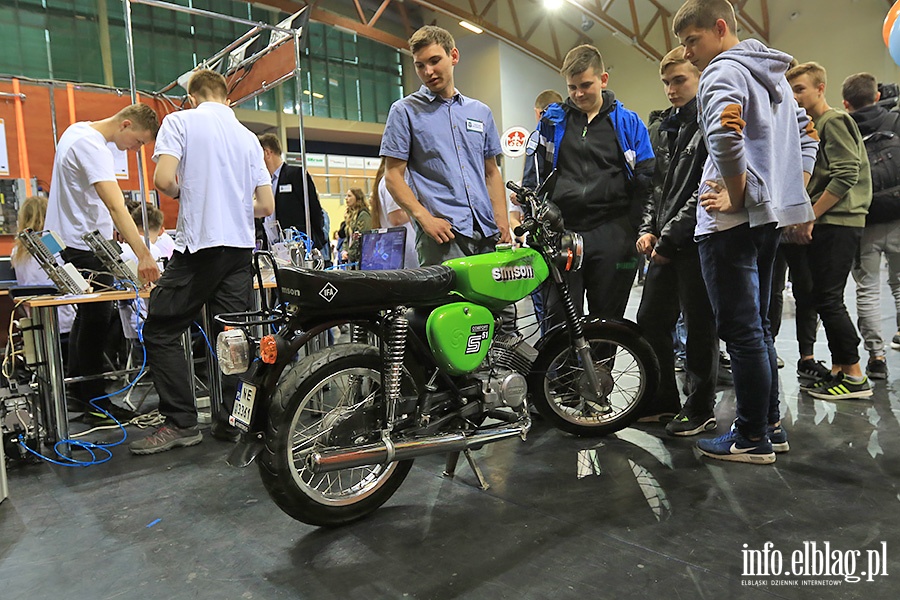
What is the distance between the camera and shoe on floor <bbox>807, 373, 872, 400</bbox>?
2.97m

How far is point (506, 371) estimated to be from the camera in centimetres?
224

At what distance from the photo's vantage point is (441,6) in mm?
10969

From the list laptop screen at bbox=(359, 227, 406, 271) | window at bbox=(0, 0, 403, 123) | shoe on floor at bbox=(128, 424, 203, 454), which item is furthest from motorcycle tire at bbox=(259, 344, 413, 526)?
window at bbox=(0, 0, 403, 123)

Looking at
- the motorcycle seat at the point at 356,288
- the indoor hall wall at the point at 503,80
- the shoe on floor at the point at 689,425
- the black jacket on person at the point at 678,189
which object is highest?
the indoor hall wall at the point at 503,80

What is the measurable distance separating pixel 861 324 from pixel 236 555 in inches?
129

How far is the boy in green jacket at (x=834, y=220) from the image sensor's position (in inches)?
114

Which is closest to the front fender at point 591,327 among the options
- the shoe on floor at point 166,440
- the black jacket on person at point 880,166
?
the shoe on floor at point 166,440

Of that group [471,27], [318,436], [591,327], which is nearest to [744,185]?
[591,327]

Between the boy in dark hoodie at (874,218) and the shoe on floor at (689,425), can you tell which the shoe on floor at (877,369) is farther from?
the shoe on floor at (689,425)

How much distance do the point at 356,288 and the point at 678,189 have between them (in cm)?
139

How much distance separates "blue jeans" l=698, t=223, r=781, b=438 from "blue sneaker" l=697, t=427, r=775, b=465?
33 mm

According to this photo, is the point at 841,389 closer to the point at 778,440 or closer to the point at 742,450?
the point at 778,440

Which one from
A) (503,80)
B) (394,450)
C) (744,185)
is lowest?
(394,450)

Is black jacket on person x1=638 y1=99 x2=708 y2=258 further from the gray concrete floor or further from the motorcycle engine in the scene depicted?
the gray concrete floor
